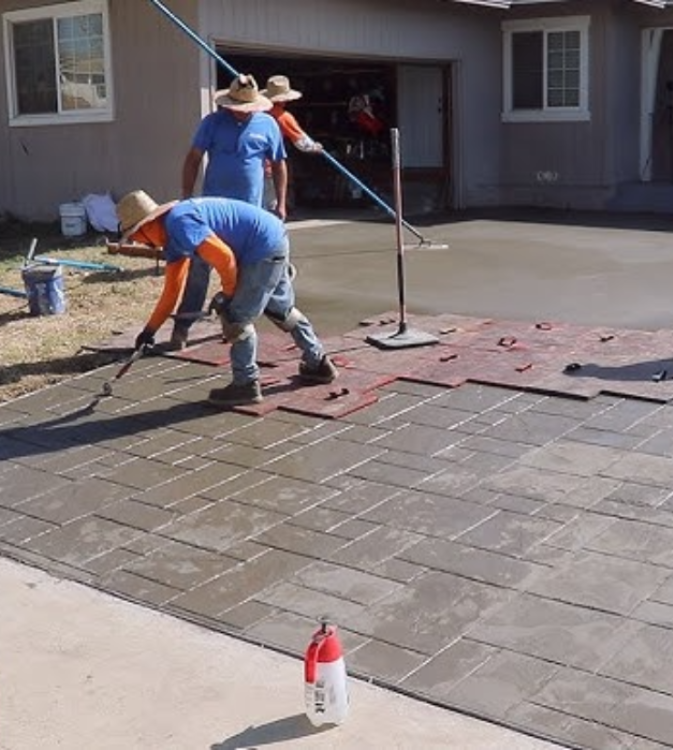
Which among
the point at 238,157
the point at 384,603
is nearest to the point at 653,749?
the point at 384,603

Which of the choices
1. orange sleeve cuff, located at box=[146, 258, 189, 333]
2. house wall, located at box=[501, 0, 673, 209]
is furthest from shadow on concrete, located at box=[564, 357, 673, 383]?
house wall, located at box=[501, 0, 673, 209]

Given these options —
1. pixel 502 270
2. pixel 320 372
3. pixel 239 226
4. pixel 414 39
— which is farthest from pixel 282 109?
pixel 414 39

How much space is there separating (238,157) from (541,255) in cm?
529

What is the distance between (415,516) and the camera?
5398 millimetres

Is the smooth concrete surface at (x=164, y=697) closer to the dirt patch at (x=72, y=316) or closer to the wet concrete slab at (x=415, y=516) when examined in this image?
the wet concrete slab at (x=415, y=516)

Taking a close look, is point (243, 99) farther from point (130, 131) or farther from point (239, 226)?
point (130, 131)

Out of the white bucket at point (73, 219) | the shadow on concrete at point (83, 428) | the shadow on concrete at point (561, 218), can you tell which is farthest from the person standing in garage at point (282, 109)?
the shadow on concrete at point (561, 218)

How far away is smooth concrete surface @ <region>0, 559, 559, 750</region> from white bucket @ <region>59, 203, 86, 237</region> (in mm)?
10318

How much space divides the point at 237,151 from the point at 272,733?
5429mm

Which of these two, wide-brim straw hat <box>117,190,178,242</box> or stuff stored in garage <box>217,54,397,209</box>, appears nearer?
wide-brim straw hat <box>117,190,178,242</box>

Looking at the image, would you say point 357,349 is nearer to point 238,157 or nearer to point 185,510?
point 238,157

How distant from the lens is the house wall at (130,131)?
14.0m

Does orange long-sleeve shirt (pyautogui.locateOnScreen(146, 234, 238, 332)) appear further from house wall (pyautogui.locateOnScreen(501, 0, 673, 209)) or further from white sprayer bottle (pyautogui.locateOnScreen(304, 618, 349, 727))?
house wall (pyautogui.locateOnScreen(501, 0, 673, 209))

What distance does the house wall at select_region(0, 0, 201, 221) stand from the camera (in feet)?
45.8
